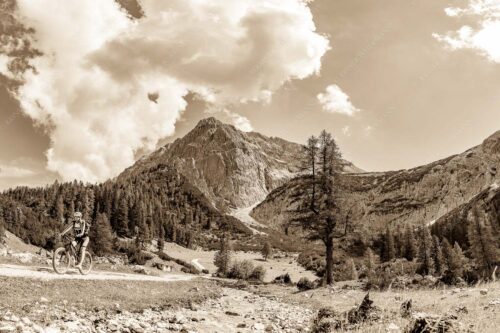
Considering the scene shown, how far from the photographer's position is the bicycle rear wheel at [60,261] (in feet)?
59.2

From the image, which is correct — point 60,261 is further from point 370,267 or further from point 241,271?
point 370,267

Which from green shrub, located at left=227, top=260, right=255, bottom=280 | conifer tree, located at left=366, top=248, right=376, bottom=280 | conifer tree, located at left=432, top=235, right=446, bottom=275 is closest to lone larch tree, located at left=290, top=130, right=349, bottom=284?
conifer tree, located at left=366, top=248, right=376, bottom=280

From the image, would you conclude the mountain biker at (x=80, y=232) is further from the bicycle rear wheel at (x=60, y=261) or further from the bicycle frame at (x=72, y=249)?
the bicycle rear wheel at (x=60, y=261)

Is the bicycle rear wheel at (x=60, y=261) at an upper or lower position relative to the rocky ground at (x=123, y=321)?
upper

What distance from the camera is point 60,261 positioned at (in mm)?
18750

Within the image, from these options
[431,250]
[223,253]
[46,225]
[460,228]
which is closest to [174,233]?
[46,225]

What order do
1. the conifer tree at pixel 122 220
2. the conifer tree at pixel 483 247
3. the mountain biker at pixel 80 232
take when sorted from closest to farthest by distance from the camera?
1. the mountain biker at pixel 80 232
2. the conifer tree at pixel 483 247
3. the conifer tree at pixel 122 220

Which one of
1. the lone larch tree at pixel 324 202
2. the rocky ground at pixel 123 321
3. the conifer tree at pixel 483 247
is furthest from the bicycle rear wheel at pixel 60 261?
the conifer tree at pixel 483 247

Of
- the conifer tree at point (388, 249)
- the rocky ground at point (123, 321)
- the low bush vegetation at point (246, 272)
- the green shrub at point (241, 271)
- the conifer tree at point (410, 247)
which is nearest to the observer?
the rocky ground at point (123, 321)

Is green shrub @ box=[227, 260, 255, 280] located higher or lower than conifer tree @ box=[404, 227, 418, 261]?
lower

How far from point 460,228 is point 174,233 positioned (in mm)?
139910

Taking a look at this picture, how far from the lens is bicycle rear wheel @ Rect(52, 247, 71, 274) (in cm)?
1805

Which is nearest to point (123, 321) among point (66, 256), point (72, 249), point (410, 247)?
point (72, 249)

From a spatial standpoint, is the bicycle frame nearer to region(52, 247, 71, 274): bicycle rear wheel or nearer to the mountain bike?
the mountain bike
